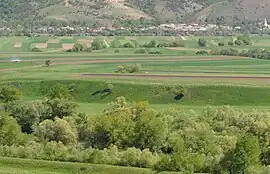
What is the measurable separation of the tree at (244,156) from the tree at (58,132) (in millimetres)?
18229

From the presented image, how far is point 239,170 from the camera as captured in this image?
48969 mm

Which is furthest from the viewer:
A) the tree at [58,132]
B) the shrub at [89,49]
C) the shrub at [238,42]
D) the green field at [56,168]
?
the shrub at [238,42]

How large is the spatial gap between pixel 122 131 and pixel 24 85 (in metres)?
43.9

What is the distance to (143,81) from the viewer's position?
97.6 m

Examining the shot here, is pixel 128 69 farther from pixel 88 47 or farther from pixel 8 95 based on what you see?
pixel 88 47

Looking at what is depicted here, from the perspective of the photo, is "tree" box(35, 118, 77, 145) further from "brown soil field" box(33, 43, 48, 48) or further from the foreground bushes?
"brown soil field" box(33, 43, 48, 48)

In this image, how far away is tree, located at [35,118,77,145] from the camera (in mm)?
60781

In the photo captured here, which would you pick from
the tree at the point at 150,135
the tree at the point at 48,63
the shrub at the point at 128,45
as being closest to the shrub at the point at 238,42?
the shrub at the point at 128,45

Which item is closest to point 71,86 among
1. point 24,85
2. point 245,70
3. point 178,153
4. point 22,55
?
point 24,85

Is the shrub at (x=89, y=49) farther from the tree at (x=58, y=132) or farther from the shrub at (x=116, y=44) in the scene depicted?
the tree at (x=58, y=132)

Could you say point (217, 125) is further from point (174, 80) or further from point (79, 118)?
point (174, 80)

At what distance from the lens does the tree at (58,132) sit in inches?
2393

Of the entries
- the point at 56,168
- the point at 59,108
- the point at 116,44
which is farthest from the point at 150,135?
the point at 116,44

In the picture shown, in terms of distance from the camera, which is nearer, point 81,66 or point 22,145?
point 22,145
